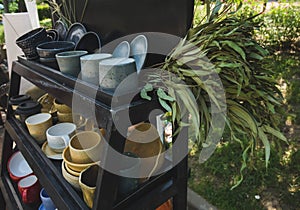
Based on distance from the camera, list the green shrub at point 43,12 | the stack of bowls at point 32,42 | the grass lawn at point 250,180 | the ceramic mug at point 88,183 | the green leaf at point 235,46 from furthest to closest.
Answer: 1. the green shrub at point 43,12
2. the grass lawn at point 250,180
3. the stack of bowls at point 32,42
4. the ceramic mug at point 88,183
5. the green leaf at point 235,46

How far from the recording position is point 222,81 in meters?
0.67

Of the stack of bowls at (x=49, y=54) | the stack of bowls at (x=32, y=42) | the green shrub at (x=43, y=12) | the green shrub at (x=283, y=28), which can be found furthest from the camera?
the green shrub at (x=43, y=12)

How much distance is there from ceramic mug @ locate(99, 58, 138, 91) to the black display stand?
31 mm

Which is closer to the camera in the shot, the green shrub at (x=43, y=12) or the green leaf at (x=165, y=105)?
the green leaf at (x=165, y=105)

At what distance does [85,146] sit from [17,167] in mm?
674

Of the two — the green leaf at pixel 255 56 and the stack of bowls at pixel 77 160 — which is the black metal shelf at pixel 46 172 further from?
the green leaf at pixel 255 56

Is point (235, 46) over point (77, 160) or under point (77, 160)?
over

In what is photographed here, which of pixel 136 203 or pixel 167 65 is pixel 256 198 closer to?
pixel 136 203

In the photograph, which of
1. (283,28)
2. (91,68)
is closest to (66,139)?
(91,68)

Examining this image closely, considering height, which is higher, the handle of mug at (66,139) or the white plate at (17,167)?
the handle of mug at (66,139)

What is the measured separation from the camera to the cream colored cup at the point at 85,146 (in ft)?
2.79

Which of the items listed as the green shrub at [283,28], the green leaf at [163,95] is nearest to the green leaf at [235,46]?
the green leaf at [163,95]

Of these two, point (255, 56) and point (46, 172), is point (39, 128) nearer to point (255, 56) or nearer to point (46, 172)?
point (46, 172)

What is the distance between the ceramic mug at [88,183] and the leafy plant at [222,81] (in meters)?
0.34
